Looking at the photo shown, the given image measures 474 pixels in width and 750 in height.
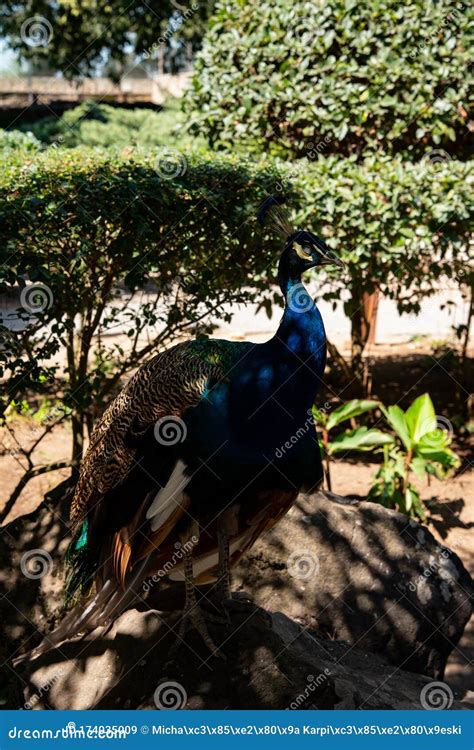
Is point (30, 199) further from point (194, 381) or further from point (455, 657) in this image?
point (455, 657)

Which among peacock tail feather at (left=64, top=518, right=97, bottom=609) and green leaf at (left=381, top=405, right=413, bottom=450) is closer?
peacock tail feather at (left=64, top=518, right=97, bottom=609)

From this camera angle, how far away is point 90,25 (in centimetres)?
1404

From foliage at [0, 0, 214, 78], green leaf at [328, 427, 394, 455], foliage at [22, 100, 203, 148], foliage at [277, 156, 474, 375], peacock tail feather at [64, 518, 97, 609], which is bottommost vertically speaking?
peacock tail feather at [64, 518, 97, 609]

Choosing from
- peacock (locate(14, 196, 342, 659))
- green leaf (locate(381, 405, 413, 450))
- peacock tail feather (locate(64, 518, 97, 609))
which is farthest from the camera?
green leaf (locate(381, 405, 413, 450))

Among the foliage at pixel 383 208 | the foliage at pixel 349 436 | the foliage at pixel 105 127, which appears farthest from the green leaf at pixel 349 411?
the foliage at pixel 105 127

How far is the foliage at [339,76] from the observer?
201 inches

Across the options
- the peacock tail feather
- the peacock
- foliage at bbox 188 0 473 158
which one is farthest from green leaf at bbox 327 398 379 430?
the peacock tail feather

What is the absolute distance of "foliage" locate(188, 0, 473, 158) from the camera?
510 centimetres

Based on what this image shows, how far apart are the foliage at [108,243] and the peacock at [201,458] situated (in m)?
0.89

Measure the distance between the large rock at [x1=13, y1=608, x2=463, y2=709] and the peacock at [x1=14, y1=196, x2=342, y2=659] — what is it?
0.09 meters

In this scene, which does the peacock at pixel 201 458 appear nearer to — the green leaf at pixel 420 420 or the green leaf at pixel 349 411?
the green leaf at pixel 349 411

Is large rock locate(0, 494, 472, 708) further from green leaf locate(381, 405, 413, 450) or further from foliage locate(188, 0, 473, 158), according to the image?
foliage locate(188, 0, 473, 158)
